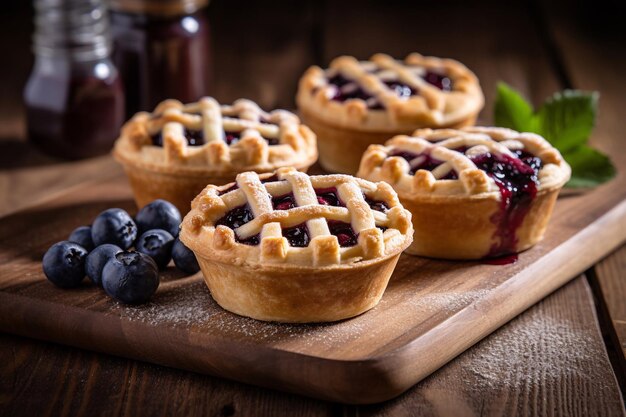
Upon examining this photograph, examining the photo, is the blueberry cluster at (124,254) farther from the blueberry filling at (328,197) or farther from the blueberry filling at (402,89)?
the blueberry filling at (402,89)

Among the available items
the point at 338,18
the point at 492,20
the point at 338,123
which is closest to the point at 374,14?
the point at 338,18

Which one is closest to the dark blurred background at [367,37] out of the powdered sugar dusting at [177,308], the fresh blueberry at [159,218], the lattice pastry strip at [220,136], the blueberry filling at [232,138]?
the lattice pastry strip at [220,136]

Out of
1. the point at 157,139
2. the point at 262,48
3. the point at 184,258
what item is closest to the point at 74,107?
the point at 157,139

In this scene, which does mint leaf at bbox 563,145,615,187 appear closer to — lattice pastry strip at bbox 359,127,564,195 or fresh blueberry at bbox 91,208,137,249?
lattice pastry strip at bbox 359,127,564,195

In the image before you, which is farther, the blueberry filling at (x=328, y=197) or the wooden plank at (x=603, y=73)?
the wooden plank at (x=603, y=73)

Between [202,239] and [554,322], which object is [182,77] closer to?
[202,239]
